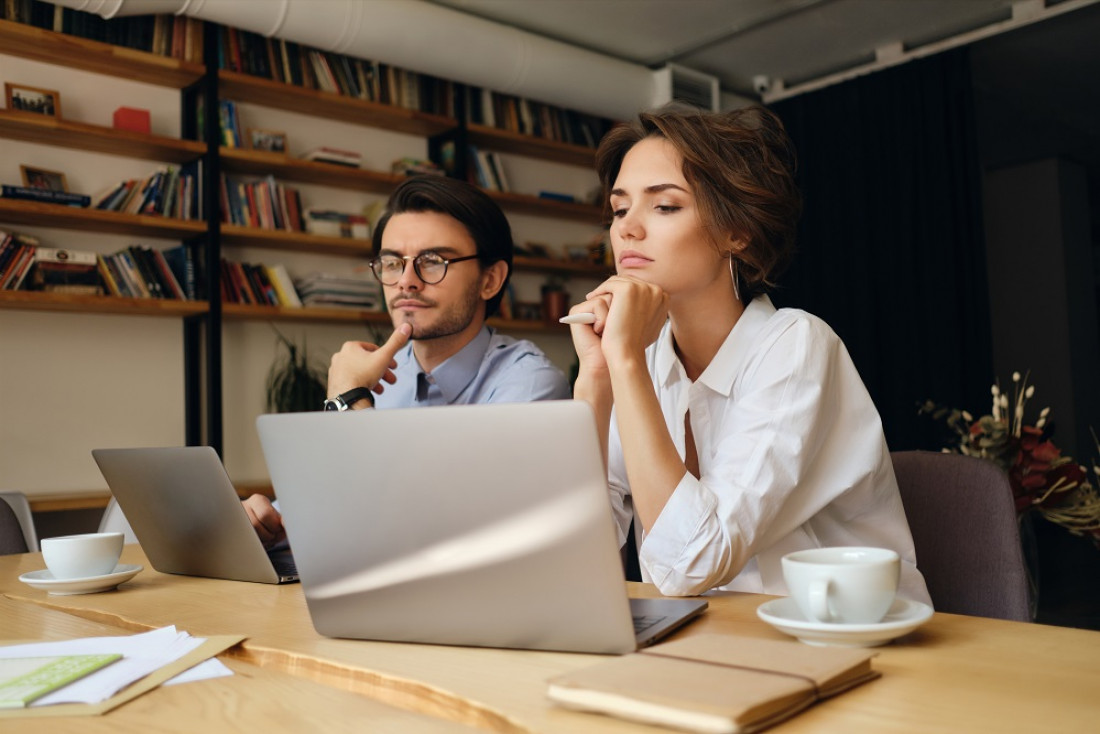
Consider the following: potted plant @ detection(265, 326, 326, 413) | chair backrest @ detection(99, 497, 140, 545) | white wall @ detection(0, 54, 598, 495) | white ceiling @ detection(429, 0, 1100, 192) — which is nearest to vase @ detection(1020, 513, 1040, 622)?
chair backrest @ detection(99, 497, 140, 545)

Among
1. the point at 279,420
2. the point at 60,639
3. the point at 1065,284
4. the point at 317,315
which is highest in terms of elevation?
the point at 1065,284

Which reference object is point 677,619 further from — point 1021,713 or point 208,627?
point 208,627

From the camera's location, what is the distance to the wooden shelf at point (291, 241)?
3812 millimetres

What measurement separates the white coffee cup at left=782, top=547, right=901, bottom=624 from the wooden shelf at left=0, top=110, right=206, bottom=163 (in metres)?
3.42

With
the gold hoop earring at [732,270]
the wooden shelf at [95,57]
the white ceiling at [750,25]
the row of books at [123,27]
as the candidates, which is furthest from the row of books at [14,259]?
the gold hoop earring at [732,270]

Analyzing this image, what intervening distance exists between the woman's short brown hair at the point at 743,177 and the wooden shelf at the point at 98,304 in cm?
255

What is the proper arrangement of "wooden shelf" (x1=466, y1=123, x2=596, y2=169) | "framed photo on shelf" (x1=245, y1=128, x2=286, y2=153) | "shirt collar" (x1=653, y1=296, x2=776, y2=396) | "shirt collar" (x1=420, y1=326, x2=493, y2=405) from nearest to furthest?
"shirt collar" (x1=653, y1=296, x2=776, y2=396) < "shirt collar" (x1=420, y1=326, x2=493, y2=405) < "framed photo on shelf" (x1=245, y1=128, x2=286, y2=153) < "wooden shelf" (x1=466, y1=123, x2=596, y2=169)

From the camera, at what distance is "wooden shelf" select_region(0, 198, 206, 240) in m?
3.33

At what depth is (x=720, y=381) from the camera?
1.40 metres

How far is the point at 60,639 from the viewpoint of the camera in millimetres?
979

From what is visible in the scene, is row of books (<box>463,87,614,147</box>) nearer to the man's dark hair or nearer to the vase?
the man's dark hair

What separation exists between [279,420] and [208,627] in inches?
11.1

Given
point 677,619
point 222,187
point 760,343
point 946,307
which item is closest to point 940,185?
point 946,307

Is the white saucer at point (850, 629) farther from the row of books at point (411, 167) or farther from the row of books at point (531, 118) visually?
the row of books at point (531, 118)
